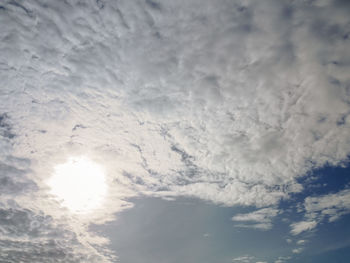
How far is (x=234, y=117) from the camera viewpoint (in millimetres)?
8180

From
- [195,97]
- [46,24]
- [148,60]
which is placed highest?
[46,24]

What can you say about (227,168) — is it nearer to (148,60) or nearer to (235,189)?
(235,189)

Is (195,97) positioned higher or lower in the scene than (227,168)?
higher

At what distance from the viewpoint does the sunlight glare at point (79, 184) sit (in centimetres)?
1020

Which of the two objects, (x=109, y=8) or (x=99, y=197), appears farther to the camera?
(x=99, y=197)

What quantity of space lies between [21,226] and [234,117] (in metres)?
15.3

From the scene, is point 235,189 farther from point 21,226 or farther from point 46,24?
point 21,226

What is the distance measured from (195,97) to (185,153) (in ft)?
11.1

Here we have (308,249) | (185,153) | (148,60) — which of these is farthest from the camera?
(308,249)

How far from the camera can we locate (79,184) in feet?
36.4

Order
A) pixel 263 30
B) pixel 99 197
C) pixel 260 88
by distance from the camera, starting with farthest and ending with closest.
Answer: pixel 99 197 → pixel 260 88 → pixel 263 30

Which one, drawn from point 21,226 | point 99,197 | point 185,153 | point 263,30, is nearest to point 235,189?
point 185,153

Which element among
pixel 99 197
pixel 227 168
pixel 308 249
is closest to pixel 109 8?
pixel 227 168

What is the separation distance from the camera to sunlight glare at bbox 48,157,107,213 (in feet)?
33.5
